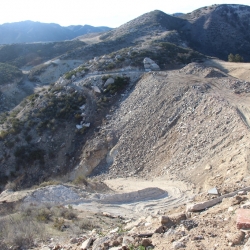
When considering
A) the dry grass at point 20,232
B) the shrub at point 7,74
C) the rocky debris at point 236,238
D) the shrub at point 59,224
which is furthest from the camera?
the shrub at point 7,74

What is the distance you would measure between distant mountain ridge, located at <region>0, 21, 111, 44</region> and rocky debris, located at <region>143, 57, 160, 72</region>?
112439 mm

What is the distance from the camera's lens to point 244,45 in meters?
63.6

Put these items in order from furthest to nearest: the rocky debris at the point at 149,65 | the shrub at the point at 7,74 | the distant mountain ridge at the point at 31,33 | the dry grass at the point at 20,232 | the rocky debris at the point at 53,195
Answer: the distant mountain ridge at the point at 31,33 → the shrub at the point at 7,74 → the rocky debris at the point at 149,65 → the rocky debris at the point at 53,195 → the dry grass at the point at 20,232

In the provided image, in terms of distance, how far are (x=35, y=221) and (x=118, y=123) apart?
50.6 feet

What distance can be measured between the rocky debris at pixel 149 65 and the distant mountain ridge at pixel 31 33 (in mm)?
112439

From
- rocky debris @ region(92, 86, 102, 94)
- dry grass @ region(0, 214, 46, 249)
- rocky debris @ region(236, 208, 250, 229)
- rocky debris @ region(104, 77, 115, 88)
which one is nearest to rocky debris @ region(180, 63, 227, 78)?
rocky debris @ region(104, 77, 115, 88)

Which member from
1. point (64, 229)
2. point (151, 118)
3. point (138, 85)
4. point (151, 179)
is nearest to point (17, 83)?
point (138, 85)

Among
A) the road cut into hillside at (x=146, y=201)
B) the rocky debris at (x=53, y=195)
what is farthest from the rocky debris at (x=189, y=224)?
the rocky debris at (x=53, y=195)

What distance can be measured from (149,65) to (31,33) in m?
126

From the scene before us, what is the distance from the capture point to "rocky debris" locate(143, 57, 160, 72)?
33112 mm

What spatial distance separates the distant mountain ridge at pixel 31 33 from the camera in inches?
5349

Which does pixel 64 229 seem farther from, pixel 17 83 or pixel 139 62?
pixel 17 83

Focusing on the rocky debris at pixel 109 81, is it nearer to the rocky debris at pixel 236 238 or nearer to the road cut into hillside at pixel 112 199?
the road cut into hillside at pixel 112 199

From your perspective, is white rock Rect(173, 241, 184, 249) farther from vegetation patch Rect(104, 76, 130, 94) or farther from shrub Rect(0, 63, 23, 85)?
shrub Rect(0, 63, 23, 85)
